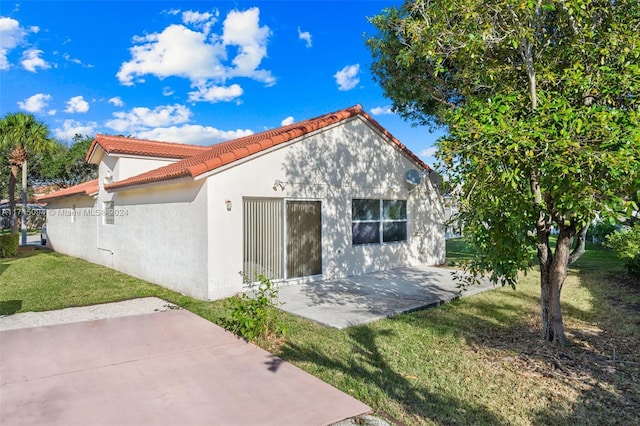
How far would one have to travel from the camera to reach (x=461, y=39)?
622 cm

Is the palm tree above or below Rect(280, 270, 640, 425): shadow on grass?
above

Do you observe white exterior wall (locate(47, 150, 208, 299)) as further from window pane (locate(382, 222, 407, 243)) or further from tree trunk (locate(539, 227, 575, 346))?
tree trunk (locate(539, 227, 575, 346))

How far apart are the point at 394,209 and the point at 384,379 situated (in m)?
9.85

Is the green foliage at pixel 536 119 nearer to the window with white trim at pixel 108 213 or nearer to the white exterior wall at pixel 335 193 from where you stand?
the white exterior wall at pixel 335 193

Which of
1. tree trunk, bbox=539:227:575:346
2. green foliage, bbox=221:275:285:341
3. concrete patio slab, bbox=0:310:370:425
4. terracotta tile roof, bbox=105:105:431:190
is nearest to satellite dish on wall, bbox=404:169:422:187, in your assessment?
terracotta tile roof, bbox=105:105:431:190

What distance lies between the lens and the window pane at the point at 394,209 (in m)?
14.0

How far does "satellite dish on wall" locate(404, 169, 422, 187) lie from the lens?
14.3m

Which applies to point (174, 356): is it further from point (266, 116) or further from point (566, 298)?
point (266, 116)

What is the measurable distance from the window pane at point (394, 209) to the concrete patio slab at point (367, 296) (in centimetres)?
220

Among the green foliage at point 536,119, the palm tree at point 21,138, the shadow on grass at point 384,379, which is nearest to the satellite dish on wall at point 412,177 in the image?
the green foliage at point 536,119

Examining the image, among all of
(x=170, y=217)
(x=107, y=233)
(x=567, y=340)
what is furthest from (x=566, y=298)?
(x=107, y=233)

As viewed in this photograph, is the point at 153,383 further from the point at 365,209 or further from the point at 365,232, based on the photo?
the point at 365,209

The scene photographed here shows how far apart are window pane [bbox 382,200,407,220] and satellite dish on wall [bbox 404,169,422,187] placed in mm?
841

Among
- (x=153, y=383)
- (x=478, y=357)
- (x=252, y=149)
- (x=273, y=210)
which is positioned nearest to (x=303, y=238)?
(x=273, y=210)
